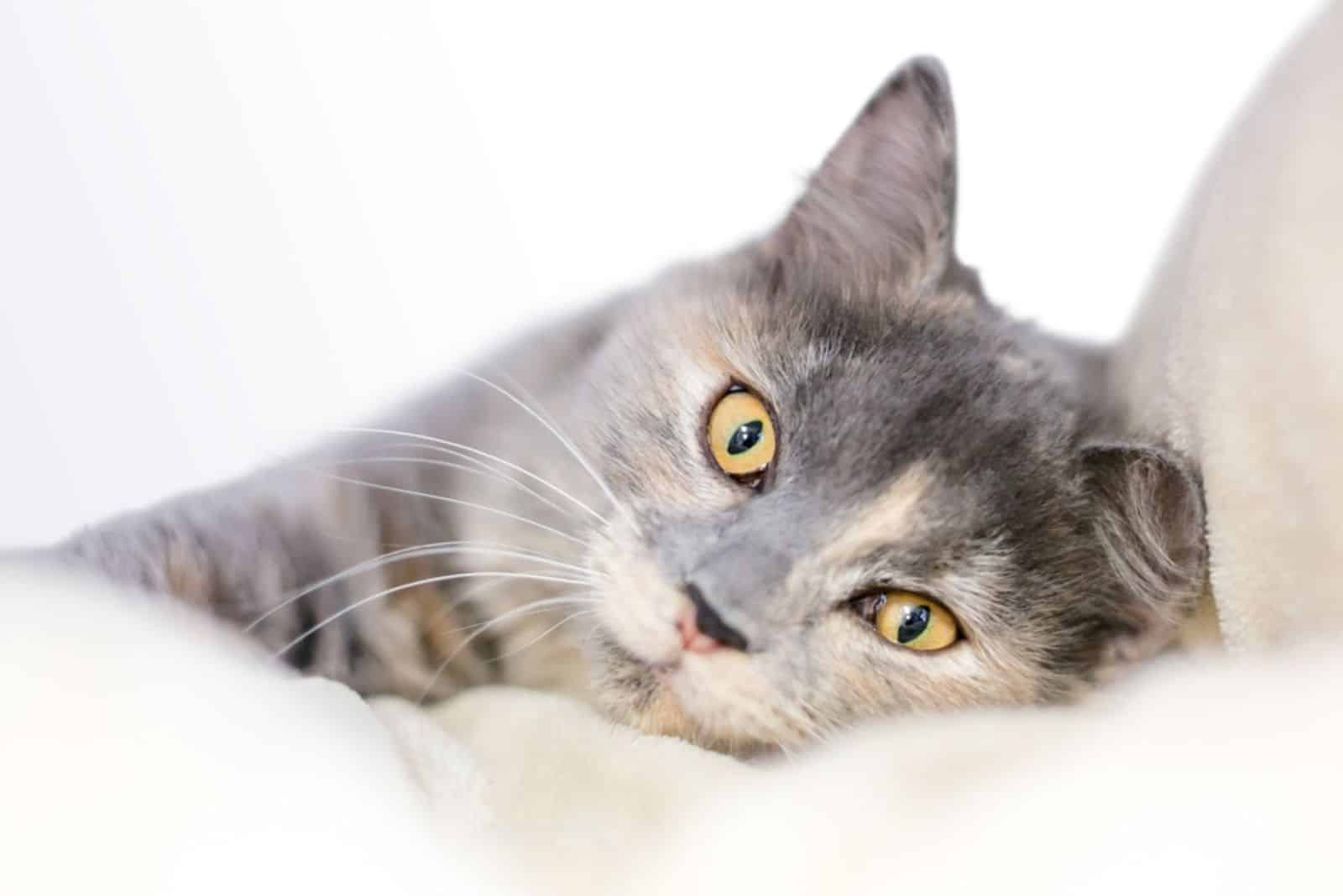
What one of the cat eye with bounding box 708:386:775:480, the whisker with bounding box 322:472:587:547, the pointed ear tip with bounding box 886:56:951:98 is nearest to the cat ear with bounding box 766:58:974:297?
the pointed ear tip with bounding box 886:56:951:98

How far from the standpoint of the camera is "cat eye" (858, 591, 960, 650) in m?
1.13

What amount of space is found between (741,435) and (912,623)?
10.0 inches

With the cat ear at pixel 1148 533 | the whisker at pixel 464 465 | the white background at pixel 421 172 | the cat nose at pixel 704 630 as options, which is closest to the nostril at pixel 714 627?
the cat nose at pixel 704 630

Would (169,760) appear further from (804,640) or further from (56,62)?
(56,62)

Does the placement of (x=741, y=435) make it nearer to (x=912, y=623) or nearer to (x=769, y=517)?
(x=769, y=517)

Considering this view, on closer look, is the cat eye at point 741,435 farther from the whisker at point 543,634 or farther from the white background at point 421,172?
the white background at point 421,172

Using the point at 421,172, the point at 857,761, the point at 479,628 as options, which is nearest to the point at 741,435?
the point at 479,628

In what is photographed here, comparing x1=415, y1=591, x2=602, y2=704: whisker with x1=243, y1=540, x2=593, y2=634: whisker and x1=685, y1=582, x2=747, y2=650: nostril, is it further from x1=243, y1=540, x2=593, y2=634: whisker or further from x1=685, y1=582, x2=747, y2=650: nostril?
x1=685, y1=582, x2=747, y2=650: nostril

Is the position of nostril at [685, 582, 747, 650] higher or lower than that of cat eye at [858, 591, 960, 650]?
higher

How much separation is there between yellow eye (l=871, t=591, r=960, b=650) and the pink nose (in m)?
0.19

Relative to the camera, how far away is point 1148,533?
1102 millimetres

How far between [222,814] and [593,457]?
670 mm

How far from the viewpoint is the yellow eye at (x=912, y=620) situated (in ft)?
3.70

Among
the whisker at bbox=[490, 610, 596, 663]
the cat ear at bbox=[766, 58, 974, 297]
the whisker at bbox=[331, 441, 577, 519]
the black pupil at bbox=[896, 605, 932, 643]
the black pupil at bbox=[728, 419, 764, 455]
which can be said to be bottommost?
the black pupil at bbox=[896, 605, 932, 643]
